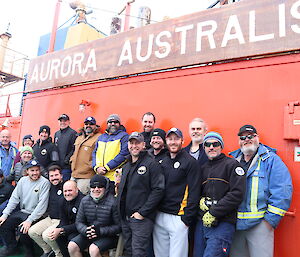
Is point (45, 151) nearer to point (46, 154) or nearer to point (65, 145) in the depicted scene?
point (46, 154)

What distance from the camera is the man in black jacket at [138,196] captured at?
8.48 feet

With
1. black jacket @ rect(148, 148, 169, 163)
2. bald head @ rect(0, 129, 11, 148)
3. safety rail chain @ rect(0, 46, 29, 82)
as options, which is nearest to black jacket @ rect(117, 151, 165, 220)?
black jacket @ rect(148, 148, 169, 163)

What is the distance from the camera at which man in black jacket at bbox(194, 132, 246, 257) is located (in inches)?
89.8

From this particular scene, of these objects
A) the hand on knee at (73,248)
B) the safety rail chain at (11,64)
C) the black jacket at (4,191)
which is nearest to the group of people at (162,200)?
the hand on knee at (73,248)

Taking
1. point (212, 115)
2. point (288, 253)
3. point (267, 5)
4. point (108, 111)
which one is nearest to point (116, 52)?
point (108, 111)

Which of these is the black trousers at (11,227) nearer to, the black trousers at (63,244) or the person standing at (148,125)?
the black trousers at (63,244)

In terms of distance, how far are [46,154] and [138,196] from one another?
212 centimetres

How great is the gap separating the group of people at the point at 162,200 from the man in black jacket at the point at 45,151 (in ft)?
1.42

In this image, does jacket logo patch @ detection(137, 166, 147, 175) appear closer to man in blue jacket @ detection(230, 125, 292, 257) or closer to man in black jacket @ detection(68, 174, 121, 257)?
man in black jacket @ detection(68, 174, 121, 257)

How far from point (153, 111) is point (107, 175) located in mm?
1034

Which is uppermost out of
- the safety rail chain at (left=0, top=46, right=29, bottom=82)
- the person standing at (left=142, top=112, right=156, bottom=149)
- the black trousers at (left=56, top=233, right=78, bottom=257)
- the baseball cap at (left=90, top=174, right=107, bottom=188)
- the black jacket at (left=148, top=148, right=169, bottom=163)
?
the safety rail chain at (left=0, top=46, right=29, bottom=82)

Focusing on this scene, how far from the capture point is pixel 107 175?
351 cm

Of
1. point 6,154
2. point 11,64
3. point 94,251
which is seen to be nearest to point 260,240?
point 94,251

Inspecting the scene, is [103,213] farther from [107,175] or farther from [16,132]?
[16,132]
